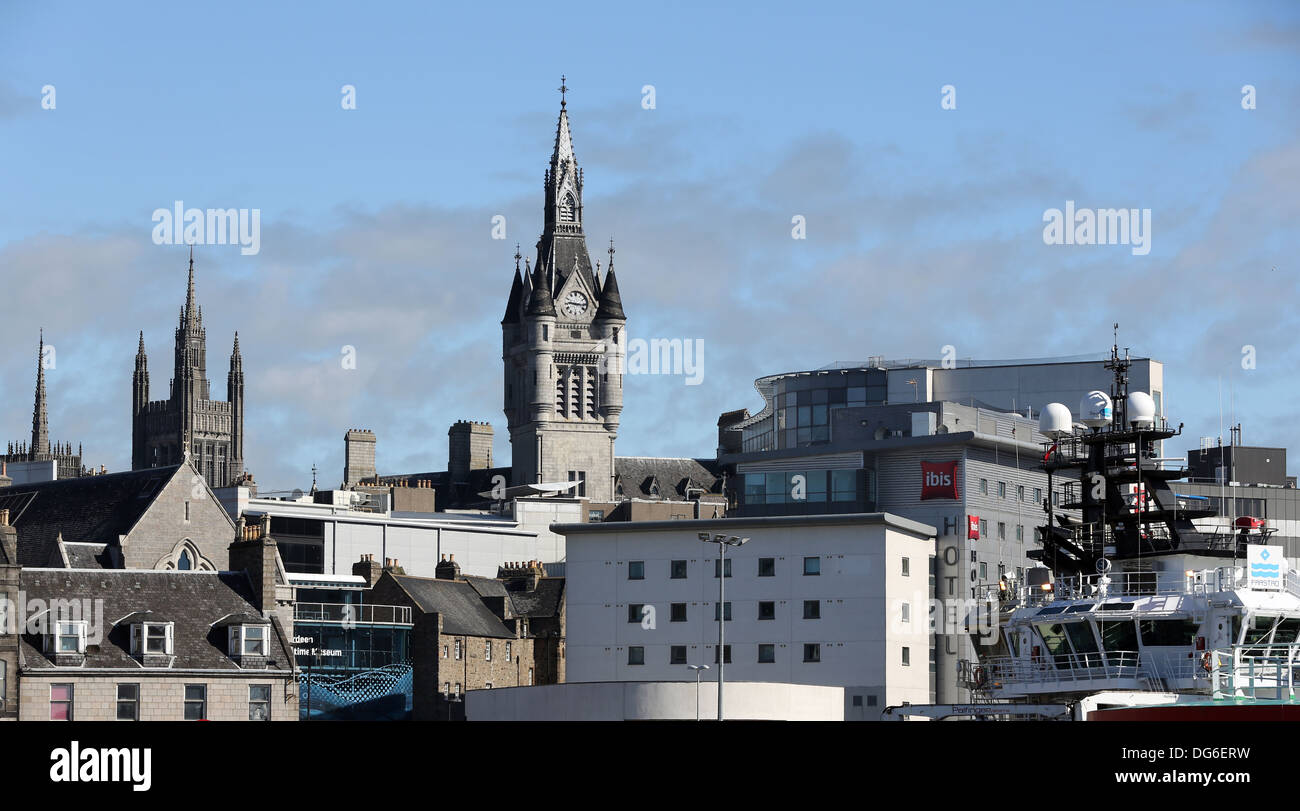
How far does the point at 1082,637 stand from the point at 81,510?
67491mm

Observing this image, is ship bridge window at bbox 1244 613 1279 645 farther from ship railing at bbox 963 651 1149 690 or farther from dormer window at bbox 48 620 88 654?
dormer window at bbox 48 620 88 654

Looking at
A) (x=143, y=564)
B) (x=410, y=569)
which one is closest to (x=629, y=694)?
(x=143, y=564)

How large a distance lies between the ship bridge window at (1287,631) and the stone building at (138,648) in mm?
39994

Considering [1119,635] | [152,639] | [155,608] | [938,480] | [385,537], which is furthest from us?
[385,537]

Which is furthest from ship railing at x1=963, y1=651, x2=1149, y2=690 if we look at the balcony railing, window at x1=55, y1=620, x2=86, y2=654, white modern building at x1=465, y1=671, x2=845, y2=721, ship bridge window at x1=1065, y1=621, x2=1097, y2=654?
the balcony railing

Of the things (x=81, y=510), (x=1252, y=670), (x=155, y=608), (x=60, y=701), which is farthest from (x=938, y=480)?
(x=1252, y=670)

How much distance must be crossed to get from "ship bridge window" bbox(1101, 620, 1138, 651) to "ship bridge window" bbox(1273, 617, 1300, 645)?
3.29 meters

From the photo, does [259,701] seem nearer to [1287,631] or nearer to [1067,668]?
[1067,668]

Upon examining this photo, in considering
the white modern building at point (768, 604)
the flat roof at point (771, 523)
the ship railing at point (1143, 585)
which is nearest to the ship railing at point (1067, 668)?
the ship railing at point (1143, 585)

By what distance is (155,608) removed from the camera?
243ft

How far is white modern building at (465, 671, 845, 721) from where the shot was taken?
7081 cm
